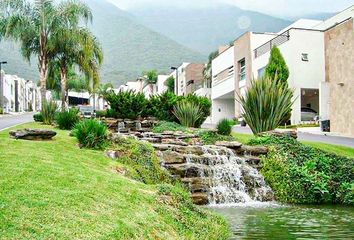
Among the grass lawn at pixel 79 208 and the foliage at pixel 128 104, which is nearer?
the grass lawn at pixel 79 208

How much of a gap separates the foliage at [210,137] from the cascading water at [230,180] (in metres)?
3.43

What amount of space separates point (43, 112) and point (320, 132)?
Result: 16.8 m

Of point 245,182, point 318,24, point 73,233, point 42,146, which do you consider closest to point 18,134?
point 42,146

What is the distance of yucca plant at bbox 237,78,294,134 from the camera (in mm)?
20391

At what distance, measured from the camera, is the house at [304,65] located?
98.7 ft

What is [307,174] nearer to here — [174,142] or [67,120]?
[174,142]

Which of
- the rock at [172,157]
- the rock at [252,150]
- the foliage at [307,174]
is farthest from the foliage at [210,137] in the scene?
the rock at [172,157]

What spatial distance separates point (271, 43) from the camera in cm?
4284

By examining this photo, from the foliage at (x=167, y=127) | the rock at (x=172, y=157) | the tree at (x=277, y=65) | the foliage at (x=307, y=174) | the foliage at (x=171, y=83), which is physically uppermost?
the foliage at (x=171, y=83)

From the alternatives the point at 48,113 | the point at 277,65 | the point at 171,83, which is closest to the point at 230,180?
the point at 48,113

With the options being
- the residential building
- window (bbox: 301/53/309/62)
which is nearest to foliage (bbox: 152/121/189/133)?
window (bbox: 301/53/309/62)

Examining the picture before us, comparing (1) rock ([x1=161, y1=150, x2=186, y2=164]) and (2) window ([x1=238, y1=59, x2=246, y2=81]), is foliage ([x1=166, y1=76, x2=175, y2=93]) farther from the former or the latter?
(1) rock ([x1=161, y1=150, x2=186, y2=164])

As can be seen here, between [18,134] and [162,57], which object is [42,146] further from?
[162,57]

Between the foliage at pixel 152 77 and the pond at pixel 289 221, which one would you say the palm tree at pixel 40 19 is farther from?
the foliage at pixel 152 77
